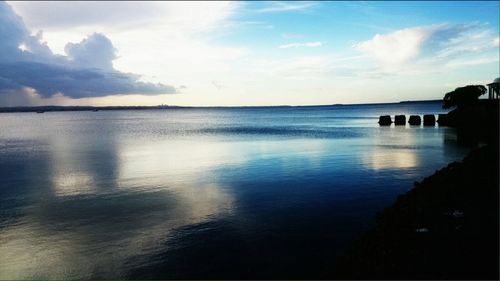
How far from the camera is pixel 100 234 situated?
56.6ft

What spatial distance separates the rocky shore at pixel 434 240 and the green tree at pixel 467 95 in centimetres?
6709

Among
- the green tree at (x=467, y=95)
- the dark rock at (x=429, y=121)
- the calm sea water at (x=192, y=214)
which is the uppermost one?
the green tree at (x=467, y=95)

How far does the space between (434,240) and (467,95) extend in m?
76.3

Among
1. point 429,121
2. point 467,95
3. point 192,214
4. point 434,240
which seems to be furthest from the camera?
point 429,121

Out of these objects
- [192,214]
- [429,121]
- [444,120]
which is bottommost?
[192,214]

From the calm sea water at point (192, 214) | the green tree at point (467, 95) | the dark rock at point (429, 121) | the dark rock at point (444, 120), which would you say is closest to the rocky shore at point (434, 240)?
the calm sea water at point (192, 214)

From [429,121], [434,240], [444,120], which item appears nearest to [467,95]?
[444,120]

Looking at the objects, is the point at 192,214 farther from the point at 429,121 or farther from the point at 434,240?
the point at 429,121

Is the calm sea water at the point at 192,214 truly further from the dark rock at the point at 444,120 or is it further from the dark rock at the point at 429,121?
the dark rock at the point at 429,121

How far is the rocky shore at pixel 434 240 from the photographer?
38.4 ft

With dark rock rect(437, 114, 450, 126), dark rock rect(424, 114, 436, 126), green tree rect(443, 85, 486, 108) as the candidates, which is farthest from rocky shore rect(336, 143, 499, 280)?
dark rock rect(424, 114, 436, 126)

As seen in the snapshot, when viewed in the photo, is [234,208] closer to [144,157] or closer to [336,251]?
[336,251]

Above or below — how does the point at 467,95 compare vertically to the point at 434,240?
above

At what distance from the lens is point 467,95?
78.6 metres
